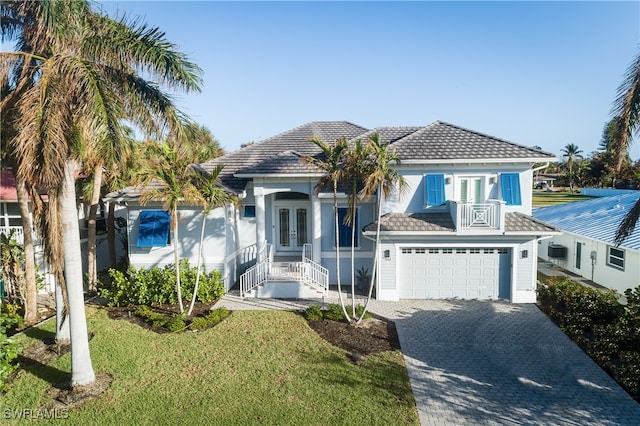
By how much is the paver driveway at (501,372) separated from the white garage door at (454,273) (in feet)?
4.17

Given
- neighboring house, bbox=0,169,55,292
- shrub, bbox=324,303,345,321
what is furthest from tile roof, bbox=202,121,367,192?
neighboring house, bbox=0,169,55,292

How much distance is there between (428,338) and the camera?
1177cm

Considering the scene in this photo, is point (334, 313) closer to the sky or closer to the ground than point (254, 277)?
closer to the ground

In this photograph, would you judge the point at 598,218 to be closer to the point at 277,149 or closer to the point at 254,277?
the point at 277,149

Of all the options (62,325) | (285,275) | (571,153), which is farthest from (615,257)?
(571,153)

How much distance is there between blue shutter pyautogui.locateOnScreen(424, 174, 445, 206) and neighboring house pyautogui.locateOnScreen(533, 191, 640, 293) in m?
7.31

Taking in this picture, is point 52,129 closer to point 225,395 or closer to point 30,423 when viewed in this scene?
point 30,423

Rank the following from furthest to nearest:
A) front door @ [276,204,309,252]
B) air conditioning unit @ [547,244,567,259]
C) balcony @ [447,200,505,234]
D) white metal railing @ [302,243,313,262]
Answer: air conditioning unit @ [547,244,567,259] < front door @ [276,204,309,252] < white metal railing @ [302,243,313,262] < balcony @ [447,200,505,234]

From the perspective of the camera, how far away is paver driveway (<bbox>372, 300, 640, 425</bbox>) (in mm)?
7980

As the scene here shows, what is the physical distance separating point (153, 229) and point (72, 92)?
27.5 feet

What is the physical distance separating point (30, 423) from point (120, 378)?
6.22ft

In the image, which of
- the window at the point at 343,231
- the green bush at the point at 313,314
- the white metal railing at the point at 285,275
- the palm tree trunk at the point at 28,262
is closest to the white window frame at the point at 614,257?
the window at the point at 343,231

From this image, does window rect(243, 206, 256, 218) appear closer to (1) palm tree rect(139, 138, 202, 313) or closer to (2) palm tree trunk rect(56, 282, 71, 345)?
(1) palm tree rect(139, 138, 202, 313)

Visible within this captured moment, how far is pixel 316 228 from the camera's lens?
16469 millimetres
